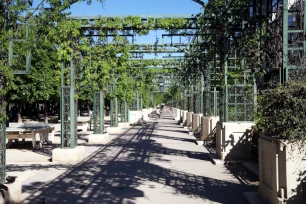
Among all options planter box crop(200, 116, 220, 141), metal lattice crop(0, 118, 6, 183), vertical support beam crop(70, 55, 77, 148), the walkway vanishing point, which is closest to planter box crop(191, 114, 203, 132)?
planter box crop(200, 116, 220, 141)

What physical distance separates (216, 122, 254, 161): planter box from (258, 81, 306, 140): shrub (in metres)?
5.57

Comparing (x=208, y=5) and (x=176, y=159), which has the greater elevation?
(x=208, y=5)

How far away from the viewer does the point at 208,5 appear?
11.0 meters

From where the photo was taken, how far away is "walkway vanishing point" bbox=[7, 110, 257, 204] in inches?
285

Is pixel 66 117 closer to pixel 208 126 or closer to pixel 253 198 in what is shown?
pixel 208 126

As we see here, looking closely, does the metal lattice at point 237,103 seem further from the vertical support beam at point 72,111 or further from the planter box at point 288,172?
the planter box at point 288,172

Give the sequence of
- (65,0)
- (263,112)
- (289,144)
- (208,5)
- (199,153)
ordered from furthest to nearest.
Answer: (199,153) < (208,5) < (65,0) < (263,112) < (289,144)

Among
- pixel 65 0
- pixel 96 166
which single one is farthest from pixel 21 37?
pixel 96 166

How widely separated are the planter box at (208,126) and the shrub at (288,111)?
421 inches

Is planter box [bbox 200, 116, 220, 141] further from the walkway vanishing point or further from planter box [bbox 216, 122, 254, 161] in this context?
planter box [bbox 216, 122, 254, 161]

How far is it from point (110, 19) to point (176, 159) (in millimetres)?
5355

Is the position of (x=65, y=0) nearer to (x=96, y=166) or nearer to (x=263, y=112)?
(x=263, y=112)

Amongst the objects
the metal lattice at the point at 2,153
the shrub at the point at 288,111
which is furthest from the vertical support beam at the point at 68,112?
the shrub at the point at 288,111

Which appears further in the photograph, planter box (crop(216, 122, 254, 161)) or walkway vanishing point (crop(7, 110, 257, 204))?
planter box (crop(216, 122, 254, 161))
